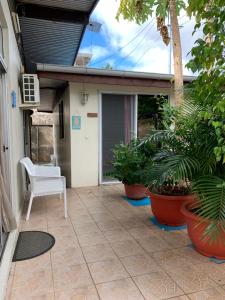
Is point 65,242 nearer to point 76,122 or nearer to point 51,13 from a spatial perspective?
point 76,122

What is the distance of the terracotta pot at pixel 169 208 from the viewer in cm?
299

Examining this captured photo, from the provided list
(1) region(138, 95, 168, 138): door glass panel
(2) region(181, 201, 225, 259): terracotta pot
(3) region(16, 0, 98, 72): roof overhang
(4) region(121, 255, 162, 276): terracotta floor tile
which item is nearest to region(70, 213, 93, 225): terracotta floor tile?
(4) region(121, 255, 162, 276): terracotta floor tile

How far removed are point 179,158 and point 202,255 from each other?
1.05 metres

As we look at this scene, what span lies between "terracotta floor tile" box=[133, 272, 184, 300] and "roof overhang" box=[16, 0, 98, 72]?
13.5ft

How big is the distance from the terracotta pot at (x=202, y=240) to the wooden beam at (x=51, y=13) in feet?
12.7

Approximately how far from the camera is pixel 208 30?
1.67m

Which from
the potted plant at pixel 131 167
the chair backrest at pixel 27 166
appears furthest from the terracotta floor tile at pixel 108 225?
the chair backrest at pixel 27 166

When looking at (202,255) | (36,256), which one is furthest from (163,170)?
(36,256)

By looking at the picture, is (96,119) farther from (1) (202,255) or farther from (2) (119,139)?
(1) (202,255)

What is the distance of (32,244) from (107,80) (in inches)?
135

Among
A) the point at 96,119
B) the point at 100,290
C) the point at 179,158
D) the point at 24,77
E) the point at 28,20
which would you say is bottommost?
the point at 100,290

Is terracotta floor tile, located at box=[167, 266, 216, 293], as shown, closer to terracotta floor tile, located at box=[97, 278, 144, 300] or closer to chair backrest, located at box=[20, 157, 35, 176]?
terracotta floor tile, located at box=[97, 278, 144, 300]

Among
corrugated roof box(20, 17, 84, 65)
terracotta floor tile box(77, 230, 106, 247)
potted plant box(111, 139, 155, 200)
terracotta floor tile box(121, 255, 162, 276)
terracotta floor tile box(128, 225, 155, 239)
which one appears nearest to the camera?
terracotta floor tile box(121, 255, 162, 276)

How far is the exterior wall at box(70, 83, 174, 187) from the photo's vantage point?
17.0 ft
